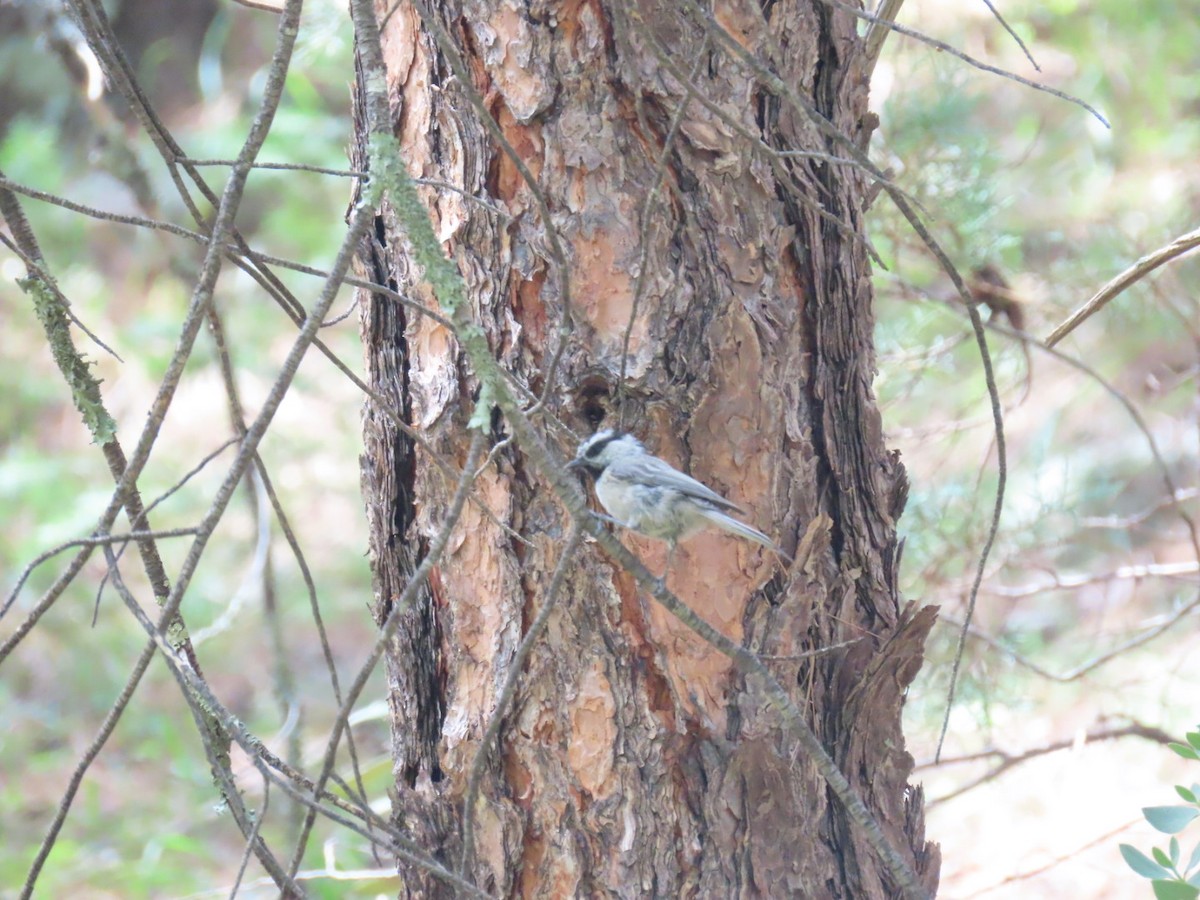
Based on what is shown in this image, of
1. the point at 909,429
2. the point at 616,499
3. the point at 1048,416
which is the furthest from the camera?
the point at 1048,416

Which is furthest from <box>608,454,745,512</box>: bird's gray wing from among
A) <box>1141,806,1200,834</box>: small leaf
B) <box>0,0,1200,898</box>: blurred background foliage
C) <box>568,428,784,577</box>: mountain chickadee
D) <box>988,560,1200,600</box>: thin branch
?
<box>988,560,1200,600</box>: thin branch

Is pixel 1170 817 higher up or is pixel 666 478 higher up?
pixel 666 478

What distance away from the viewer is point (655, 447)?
1.74 m

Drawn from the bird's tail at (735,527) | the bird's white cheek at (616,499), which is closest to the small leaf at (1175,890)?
the bird's tail at (735,527)

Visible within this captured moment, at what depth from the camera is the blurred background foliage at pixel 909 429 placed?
3254mm

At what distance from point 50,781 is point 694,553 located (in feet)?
17.8

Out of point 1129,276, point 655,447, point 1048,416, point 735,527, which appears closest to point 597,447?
point 655,447

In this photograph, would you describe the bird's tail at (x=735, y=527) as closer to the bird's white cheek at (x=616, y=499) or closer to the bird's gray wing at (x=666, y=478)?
the bird's gray wing at (x=666, y=478)

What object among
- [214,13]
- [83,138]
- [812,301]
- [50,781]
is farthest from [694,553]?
[214,13]

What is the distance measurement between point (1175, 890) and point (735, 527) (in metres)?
0.76

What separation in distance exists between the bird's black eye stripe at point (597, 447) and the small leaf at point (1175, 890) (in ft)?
3.18

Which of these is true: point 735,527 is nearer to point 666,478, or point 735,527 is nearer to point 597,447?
point 666,478

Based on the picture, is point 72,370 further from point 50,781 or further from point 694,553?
point 50,781

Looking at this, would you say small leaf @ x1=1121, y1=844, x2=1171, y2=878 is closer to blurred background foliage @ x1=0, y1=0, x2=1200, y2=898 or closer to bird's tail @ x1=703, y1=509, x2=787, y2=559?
bird's tail @ x1=703, y1=509, x2=787, y2=559
